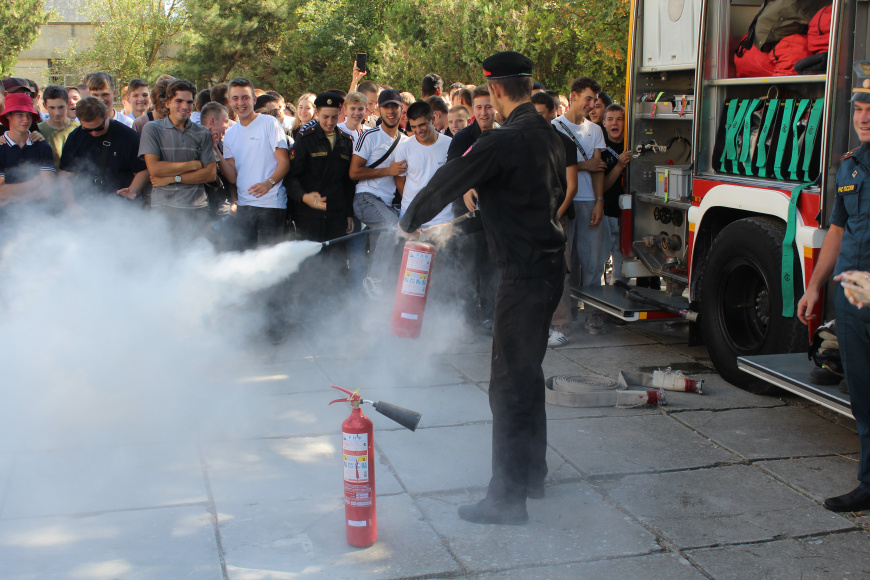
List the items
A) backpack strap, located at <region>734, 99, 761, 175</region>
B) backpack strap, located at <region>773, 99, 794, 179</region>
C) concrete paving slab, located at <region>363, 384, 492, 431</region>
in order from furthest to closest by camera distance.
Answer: backpack strap, located at <region>734, 99, 761, 175</region>, backpack strap, located at <region>773, 99, 794, 179</region>, concrete paving slab, located at <region>363, 384, 492, 431</region>

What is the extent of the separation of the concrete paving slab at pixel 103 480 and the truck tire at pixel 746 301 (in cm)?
381

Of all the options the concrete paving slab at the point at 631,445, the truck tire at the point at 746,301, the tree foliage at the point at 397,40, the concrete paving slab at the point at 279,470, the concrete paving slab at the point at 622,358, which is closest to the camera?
the concrete paving slab at the point at 279,470

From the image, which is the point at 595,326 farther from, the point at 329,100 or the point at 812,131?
the point at 329,100

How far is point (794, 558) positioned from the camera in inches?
139

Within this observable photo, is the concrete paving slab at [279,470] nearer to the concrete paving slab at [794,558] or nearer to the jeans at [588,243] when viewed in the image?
the concrete paving slab at [794,558]

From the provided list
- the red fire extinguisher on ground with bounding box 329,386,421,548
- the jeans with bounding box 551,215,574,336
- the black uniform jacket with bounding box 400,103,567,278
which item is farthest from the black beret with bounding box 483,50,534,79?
the jeans with bounding box 551,215,574,336

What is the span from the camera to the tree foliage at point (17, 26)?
36.0 meters

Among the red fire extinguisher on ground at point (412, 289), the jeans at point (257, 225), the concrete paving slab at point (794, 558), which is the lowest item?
the concrete paving slab at point (794, 558)

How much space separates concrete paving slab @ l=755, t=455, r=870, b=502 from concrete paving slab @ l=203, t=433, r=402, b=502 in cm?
212

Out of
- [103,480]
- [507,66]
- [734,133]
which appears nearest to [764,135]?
[734,133]

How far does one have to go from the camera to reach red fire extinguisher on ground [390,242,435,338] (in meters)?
5.46

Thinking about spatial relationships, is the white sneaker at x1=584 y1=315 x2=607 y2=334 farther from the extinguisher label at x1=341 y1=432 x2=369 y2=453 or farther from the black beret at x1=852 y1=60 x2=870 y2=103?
the extinguisher label at x1=341 y1=432 x2=369 y2=453

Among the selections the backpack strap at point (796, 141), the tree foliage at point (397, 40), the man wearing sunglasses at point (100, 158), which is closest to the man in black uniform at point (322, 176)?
the man wearing sunglasses at point (100, 158)

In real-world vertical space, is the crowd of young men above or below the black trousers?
above
